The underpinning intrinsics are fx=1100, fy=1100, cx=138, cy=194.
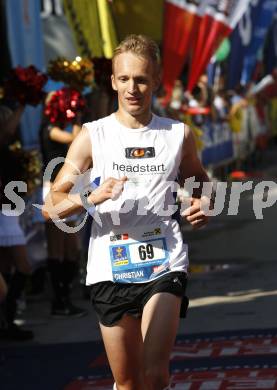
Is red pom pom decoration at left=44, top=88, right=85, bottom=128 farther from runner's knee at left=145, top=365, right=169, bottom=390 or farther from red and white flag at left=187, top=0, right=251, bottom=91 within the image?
red and white flag at left=187, top=0, right=251, bottom=91

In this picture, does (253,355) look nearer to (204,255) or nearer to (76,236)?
(76,236)

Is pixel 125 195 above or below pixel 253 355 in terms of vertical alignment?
above

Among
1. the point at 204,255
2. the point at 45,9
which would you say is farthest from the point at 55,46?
the point at 204,255

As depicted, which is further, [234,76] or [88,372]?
[234,76]

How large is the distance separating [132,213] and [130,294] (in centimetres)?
38

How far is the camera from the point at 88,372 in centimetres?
723

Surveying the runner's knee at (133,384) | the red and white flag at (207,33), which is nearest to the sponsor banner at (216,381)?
the runner's knee at (133,384)

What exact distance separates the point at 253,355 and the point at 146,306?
247 cm

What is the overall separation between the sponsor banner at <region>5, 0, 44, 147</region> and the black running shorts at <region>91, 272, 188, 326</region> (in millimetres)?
5852

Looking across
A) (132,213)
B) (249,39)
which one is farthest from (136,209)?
(249,39)

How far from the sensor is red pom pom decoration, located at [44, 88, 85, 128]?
8.74m

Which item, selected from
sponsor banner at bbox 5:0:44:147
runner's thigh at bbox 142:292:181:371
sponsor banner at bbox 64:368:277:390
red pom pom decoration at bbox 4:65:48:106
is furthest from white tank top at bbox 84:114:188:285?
sponsor banner at bbox 5:0:44:147

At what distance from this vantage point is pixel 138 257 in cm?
514

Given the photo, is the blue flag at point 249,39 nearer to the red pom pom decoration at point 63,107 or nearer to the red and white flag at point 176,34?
the red and white flag at point 176,34
